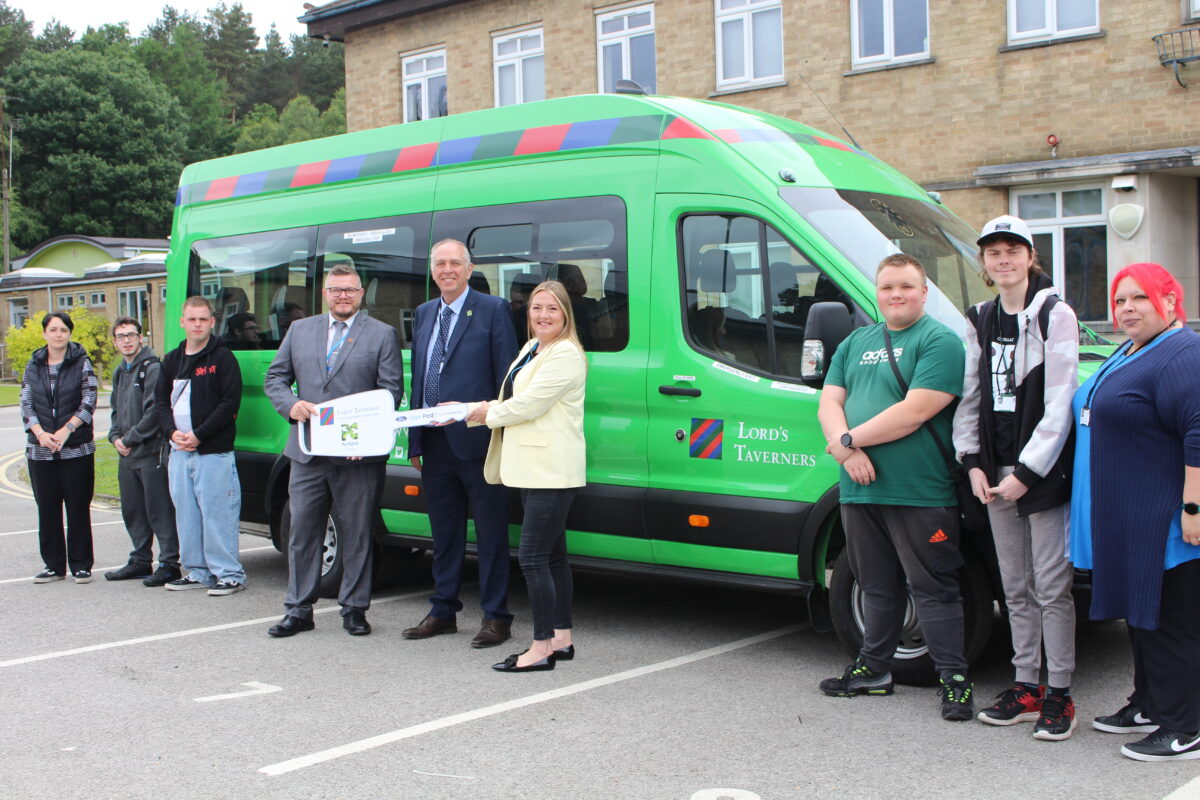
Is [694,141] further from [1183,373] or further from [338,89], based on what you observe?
[338,89]

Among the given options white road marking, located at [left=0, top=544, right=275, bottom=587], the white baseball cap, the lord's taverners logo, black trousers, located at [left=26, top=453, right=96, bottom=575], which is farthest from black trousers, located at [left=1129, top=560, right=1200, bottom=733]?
white road marking, located at [left=0, top=544, right=275, bottom=587]

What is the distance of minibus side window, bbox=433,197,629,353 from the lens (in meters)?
6.28

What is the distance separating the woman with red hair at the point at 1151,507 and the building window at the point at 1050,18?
11.1 metres

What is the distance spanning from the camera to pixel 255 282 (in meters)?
8.19

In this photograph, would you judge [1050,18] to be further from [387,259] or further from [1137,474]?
[1137,474]

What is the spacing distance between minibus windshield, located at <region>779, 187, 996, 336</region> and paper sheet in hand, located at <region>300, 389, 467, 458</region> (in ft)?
7.73

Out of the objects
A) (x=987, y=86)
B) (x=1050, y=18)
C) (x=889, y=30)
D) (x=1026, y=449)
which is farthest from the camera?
(x=889, y=30)

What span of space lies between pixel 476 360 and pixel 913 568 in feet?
8.01

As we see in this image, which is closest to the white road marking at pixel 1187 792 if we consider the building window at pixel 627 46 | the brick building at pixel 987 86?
the brick building at pixel 987 86

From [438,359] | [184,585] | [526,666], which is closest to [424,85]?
[184,585]

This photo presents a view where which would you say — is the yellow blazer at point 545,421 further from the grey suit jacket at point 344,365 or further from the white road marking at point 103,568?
the white road marking at point 103,568

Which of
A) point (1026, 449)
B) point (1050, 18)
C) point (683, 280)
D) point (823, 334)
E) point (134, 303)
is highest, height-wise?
point (1050, 18)

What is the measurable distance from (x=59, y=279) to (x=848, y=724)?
46.2 meters

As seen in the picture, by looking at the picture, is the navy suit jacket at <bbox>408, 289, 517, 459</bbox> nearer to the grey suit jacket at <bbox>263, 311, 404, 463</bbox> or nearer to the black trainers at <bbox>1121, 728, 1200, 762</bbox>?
the grey suit jacket at <bbox>263, 311, 404, 463</bbox>
